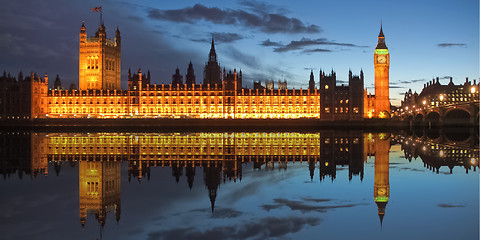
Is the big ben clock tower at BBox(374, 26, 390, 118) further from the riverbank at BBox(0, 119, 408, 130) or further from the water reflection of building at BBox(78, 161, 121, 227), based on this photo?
the water reflection of building at BBox(78, 161, 121, 227)

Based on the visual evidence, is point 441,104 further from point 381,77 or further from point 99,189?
point 99,189

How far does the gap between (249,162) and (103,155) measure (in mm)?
10979

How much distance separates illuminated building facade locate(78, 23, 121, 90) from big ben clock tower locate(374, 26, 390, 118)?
72.1 meters

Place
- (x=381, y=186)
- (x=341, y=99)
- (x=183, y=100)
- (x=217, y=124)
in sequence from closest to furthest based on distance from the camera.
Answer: (x=381, y=186), (x=217, y=124), (x=341, y=99), (x=183, y=100)

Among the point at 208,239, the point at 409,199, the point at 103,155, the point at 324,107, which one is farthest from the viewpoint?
the point at 324,107

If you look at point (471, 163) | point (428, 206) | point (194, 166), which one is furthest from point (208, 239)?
point (471, 163)

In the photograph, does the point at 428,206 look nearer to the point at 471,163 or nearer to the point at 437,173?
the point at 437,173

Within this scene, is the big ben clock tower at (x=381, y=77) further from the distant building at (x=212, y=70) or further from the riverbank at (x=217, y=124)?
the distant building at (x=212, y=70)

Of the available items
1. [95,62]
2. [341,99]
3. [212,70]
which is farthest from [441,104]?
[95,62]

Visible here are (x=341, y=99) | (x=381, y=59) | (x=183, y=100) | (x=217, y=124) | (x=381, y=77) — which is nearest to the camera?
(x=217, y=124)

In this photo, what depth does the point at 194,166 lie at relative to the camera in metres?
28.4

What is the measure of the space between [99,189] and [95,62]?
11406cm

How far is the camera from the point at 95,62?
12738cm

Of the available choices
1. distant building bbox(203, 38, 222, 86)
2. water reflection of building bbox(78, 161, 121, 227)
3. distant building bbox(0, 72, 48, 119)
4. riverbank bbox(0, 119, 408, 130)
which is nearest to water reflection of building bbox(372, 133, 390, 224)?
water reflection of building bbox(78, 161, 121, 227)
